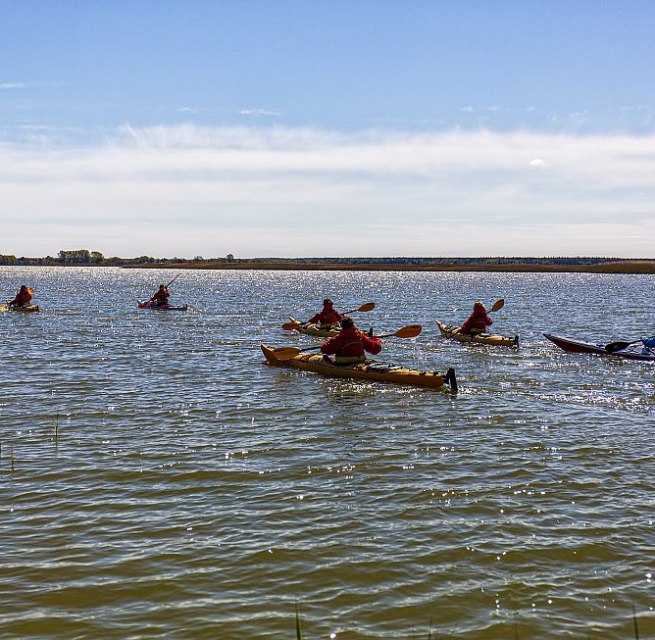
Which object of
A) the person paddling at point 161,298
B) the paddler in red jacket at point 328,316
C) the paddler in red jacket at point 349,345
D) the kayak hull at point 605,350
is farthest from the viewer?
the person paddling at point 161,298

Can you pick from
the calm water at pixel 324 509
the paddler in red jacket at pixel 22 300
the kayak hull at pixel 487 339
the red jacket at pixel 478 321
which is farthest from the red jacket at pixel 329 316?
the paddler in red jacket at pixel 22 300

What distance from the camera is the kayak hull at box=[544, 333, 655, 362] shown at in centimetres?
2173

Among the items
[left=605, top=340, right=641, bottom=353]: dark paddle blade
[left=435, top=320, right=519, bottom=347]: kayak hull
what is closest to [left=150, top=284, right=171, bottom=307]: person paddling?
[left=435, top=320, right=519, bottom=347]: kayak hull

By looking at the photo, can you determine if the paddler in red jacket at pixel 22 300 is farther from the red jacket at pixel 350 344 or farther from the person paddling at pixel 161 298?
the red jacket at pixel 350 344

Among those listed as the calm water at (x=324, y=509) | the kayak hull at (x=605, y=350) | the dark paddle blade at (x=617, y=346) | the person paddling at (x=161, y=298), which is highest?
the person paddling at (x=161, y=298)

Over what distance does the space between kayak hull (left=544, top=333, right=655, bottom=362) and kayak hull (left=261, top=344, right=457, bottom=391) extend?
24.3ft

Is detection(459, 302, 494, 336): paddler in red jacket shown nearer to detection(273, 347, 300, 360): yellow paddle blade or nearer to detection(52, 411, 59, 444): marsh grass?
detection(273, 347, 300, 360): yellow paddle blade

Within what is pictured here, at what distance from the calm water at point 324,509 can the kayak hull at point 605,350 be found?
15.2 feet

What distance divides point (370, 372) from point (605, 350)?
31.7ft

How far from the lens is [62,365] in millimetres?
19875

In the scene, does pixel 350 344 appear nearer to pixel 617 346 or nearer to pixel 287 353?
pixel 287 353

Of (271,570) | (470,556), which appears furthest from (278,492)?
(470,556)

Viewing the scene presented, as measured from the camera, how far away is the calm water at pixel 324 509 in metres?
6.14

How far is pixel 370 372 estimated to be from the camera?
58.7 feet
